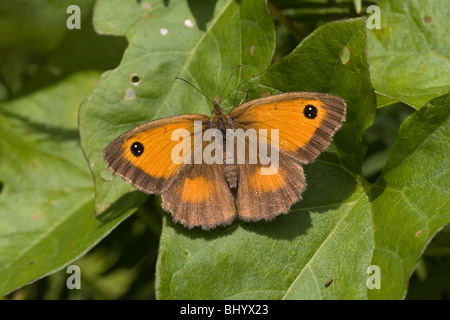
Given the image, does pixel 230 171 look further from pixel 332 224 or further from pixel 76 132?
pixel 76 132

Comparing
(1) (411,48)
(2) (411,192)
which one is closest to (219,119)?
(2) (411,192)

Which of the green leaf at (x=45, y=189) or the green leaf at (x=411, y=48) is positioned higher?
the green leaf at (x=411, y=48)

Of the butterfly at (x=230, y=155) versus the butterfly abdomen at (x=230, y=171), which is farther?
the butterfly abdomen at (x=230, y=171)

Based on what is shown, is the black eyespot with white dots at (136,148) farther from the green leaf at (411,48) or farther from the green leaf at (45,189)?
the green leaf at (411,48)

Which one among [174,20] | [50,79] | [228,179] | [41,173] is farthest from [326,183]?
[50,79]

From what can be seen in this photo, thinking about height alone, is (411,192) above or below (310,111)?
below

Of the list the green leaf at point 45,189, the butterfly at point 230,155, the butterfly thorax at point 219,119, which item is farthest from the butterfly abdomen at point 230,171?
the green leaf at point 45,189

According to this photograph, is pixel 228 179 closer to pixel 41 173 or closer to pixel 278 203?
pixel 278 203
